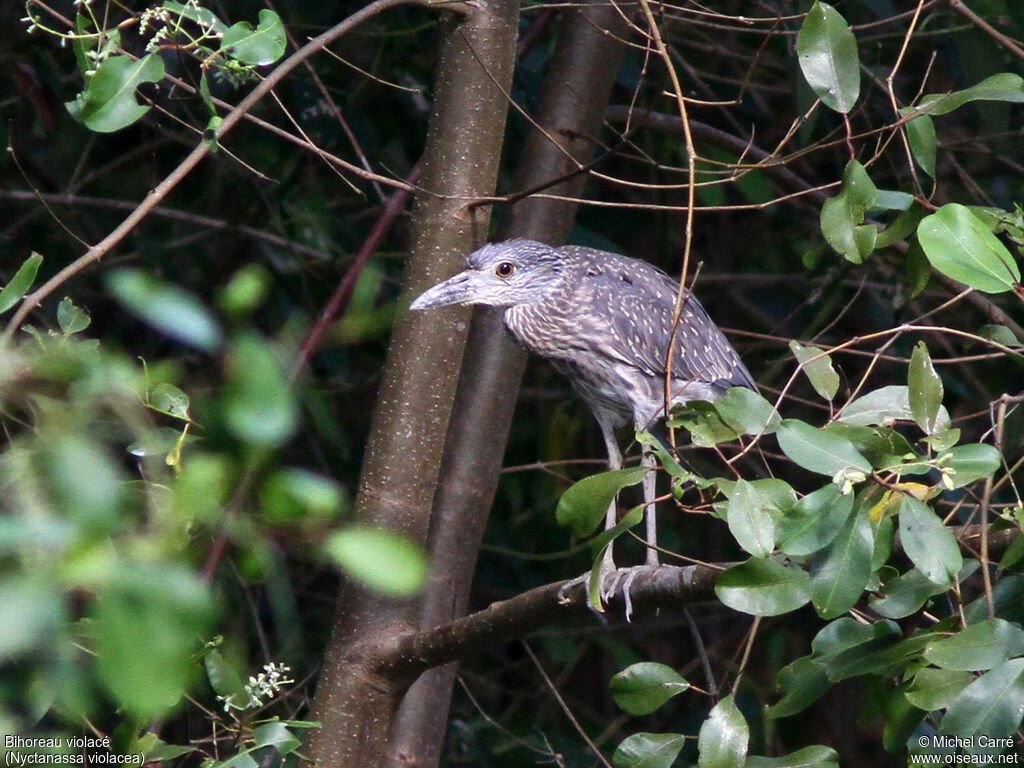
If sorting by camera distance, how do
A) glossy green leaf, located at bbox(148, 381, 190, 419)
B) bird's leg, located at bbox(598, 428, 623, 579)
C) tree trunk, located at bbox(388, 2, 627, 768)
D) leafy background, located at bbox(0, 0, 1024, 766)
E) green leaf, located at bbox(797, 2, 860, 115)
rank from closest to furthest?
1. leafy background, located at bbox(0, 0, 1024, 766)
2. glossy green leaf, located at bbox(148, 381, 190, 419)
3. green leaf, located at bbox(797, 2, 860, 115)
4. tree trunk, located at bbox(388, 2, 627, 768)
5. bird's leg, located at bbox(598, 428, 623, 579)

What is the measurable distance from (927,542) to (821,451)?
18 centimetres

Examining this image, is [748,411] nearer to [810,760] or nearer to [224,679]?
[810,760]

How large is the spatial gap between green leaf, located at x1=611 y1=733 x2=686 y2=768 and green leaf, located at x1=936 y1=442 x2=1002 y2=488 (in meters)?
0.64

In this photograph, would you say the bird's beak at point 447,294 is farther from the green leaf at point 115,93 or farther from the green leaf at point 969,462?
the green leaf at point 969,462

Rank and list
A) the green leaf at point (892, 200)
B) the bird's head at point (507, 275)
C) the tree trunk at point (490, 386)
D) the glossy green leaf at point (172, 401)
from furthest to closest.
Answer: the tree trunk at point (490, 386) < the bird's head at point (507, 275) < the green leaf at point (892, 200) < the glossy green leaf at point (172, 401)

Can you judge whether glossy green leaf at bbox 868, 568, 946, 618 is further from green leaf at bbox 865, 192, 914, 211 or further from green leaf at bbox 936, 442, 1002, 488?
green leaf at bbox 865, 192, 914, 211

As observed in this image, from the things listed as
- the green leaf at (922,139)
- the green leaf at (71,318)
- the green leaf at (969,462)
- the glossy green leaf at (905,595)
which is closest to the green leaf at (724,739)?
the glossy green leaf at (905,595)

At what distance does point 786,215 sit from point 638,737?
3078 mm

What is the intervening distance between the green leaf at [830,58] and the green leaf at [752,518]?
786 mm

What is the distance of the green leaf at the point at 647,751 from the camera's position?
6.12 ft

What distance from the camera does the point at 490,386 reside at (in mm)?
3158

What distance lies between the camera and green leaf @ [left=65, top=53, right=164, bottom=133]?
1.69 metres

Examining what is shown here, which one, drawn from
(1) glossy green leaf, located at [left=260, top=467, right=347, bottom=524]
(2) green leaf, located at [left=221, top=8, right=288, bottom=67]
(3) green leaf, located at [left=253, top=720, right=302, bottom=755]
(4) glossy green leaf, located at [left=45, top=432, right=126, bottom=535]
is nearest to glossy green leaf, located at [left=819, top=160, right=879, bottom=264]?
(2) green leaf, located at [left=221, top=8, right=288, bottom=67]

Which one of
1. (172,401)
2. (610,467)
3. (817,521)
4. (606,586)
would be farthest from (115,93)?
(610,467)
